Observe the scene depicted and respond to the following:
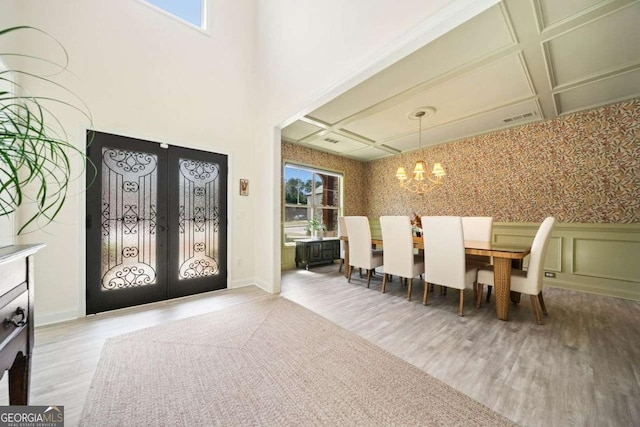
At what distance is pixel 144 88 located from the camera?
9.90ft

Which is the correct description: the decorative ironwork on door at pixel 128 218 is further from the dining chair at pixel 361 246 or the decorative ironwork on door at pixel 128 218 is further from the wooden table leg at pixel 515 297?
the wooden table leg at pixel 515 297

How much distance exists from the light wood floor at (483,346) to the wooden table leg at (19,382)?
0.29 metres

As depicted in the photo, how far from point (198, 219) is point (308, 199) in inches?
108

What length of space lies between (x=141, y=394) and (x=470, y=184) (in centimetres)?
541

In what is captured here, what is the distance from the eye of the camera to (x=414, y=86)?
121 inches

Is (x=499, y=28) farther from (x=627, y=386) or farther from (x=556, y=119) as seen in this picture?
(x=627, y=386)

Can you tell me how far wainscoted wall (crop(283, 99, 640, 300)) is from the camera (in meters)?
3.32

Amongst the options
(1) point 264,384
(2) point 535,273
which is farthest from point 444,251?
(1) point 264,384

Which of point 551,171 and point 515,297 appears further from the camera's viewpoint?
point 551,171

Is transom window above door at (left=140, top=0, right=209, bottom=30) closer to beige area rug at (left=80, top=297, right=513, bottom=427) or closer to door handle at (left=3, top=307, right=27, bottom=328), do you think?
door handle at (left=3, top=307, right=27, bottom=328)

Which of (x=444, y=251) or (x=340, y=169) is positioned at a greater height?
(x=340, y=169)

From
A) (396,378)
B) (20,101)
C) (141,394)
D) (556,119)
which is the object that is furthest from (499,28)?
(20,101)

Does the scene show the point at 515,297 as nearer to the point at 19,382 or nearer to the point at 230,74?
the point at 19,382

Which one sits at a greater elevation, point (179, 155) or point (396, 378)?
point (179, 155)
